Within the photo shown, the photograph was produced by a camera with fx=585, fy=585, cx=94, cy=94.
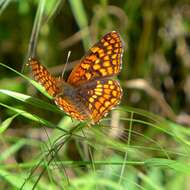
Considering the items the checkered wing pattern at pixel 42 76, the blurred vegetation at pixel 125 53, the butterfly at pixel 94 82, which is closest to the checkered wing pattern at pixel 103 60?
the butterfly at pixel 94 82

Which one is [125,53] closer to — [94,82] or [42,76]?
[94,82]

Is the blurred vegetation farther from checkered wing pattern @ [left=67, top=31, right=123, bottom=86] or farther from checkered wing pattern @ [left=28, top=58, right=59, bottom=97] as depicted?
checkered wing pattern @ [left=28, top=58, right=59, bottom=97]

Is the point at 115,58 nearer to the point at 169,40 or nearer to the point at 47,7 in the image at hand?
the point at 47,7

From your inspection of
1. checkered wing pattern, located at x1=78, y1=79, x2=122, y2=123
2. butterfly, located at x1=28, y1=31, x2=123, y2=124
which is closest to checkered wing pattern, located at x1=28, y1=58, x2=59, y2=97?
butterfly, located at x1=28, y1=31, x2=123, y2=124

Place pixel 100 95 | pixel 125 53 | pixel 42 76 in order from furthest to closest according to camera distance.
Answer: pixel 125 53 < pixel 100 95 < pixel 42 76

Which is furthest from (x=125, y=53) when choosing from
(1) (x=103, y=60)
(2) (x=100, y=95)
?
(2) (x=100, y=95)

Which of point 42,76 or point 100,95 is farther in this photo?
point 100,95

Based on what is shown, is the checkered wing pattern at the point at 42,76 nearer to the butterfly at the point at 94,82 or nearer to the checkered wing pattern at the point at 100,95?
the butterfly at the point at 94,82

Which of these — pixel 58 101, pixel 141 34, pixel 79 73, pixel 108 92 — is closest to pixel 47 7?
pixel 79 73
